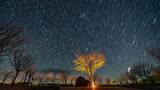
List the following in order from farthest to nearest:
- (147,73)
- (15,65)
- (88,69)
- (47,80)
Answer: (47,80), (147,73), (15,65), (88,69)

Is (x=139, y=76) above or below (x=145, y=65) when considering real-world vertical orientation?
below

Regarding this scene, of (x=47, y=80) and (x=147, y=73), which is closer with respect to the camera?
(x=147, y=73)

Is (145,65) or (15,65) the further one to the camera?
(145,65)

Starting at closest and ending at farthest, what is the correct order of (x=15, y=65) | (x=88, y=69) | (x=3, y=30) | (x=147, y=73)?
1. (x=3, y=30)
2. (x=88, y=69)
3. (x=15, y=65)
4. (x=147, y=73)

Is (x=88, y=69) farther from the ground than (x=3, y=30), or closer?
closer

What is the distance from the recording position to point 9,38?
24.4 metres

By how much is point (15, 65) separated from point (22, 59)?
128 inches

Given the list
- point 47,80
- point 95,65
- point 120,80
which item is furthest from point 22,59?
point 120,80

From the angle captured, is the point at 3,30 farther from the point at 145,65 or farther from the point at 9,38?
the point at 145,65

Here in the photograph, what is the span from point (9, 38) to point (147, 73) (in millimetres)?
88764

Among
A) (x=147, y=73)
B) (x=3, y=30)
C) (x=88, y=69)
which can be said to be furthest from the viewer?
(x=147, y=73)

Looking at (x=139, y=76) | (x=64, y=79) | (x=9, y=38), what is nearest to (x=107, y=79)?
(x=64, y=79)

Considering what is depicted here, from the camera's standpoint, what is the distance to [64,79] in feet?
447

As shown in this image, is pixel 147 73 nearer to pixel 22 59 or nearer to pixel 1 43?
pixel 22 59
